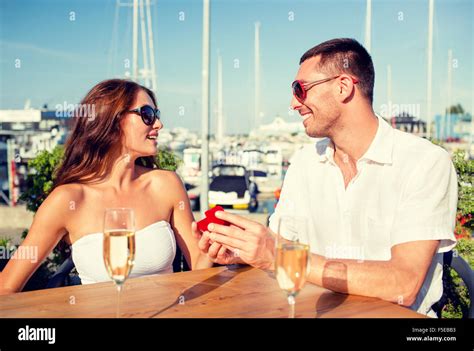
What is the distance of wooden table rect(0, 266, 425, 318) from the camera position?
4.69 feet

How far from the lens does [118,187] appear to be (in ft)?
8.03

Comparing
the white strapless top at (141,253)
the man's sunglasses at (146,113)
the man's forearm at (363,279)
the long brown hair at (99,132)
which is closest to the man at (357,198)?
the man's forearm at (363,279)

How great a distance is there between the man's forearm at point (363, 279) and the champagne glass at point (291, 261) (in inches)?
13.2

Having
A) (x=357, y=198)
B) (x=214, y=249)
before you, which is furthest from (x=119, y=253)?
(x=357, y=198)

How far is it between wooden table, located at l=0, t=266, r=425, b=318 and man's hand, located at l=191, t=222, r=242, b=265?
0.14 meters

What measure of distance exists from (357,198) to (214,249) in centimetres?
67

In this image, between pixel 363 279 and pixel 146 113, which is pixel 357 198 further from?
pixel 146 113

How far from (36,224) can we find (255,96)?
1291cm

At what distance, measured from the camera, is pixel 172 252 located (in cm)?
239

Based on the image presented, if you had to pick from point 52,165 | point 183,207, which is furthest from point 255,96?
point 183,207

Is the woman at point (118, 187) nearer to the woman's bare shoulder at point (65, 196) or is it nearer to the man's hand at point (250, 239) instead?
the woman's bare shoulder at point (65, 196)
